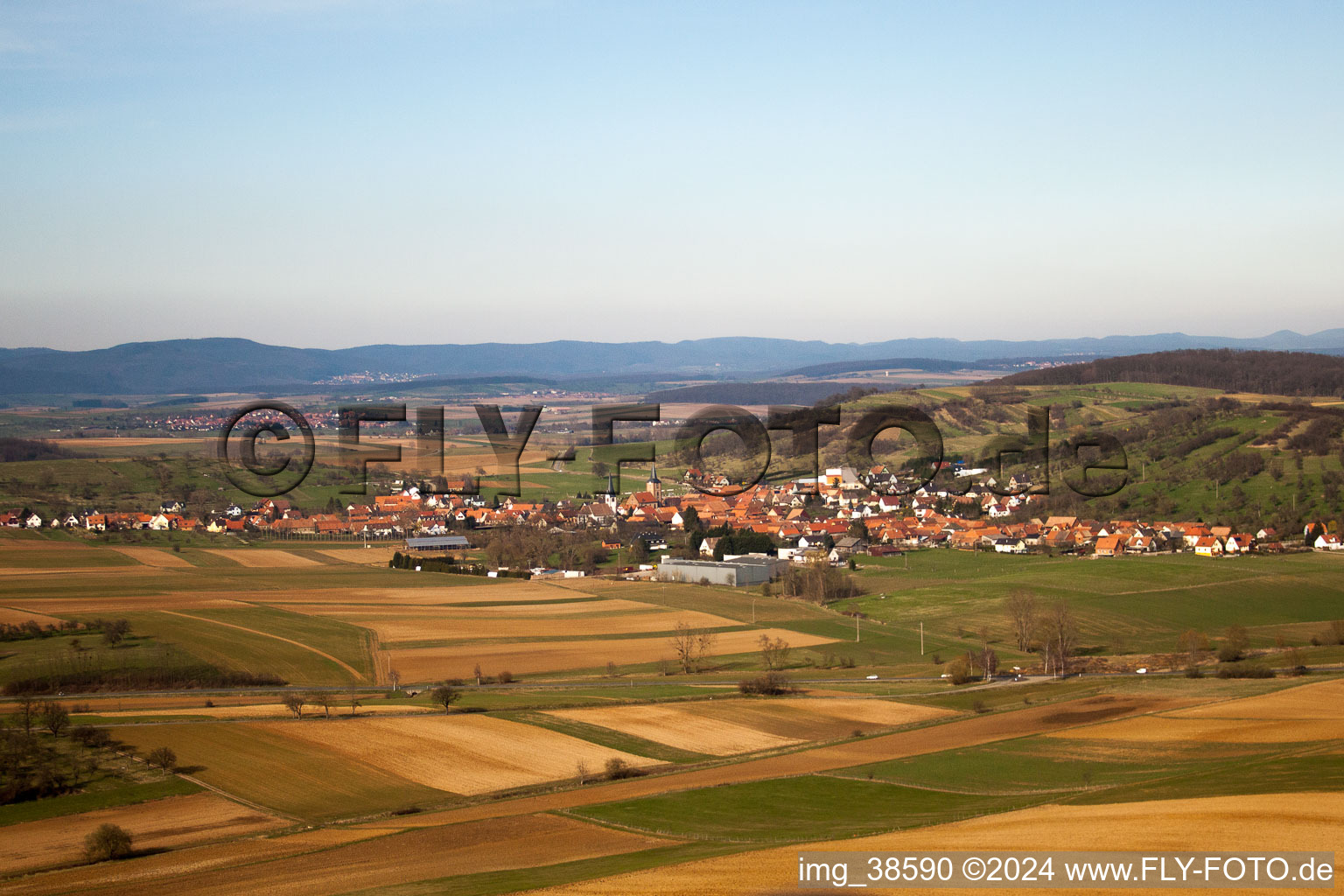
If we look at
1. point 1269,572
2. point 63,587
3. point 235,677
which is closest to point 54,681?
point 235,677

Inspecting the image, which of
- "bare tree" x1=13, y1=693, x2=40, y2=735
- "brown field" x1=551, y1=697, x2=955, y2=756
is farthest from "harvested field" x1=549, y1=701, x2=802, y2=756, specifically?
"bare tree" x1=13, y1=693, x2=40, y2=735

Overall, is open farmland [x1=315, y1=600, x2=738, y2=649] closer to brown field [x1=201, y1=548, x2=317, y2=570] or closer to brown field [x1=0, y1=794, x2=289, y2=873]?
brown field [x1=201, y1=548, x2=317, y2=570]

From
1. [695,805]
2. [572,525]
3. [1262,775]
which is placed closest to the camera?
[1262,775]

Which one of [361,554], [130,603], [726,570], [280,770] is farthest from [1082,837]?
[361,554]

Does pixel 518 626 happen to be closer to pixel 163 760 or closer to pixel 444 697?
pixel 444 697

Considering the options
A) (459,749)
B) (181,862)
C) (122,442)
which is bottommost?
(459,749)

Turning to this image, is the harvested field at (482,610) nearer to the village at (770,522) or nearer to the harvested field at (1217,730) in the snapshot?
the village at (770,522)

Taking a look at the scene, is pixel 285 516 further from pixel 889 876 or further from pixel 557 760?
pixel 889 876
